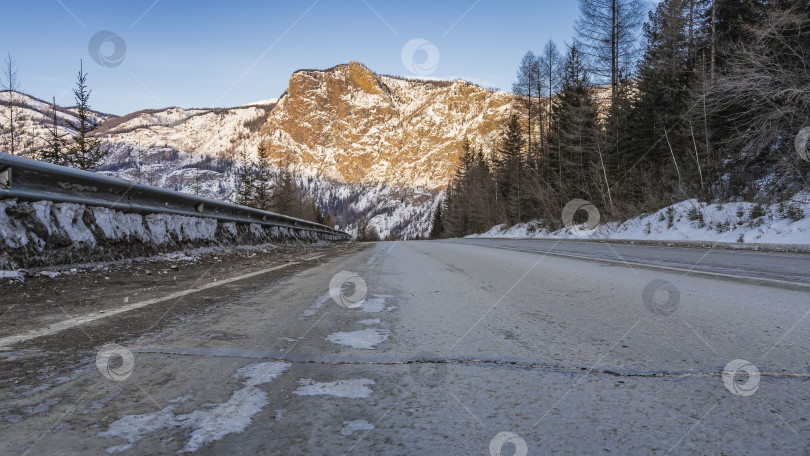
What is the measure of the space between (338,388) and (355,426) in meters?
0.31

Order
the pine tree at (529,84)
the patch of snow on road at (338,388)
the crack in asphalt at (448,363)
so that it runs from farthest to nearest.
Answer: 1. the pine tree at (529,84)
2. the crack in asphalt at (448,363)
3. the patch of snow on road at (338,388)

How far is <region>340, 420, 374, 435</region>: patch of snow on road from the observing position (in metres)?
1.16

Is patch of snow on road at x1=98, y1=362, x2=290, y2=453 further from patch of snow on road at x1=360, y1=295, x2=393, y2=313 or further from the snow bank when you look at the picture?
the snow bank

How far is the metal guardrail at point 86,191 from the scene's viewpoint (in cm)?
394

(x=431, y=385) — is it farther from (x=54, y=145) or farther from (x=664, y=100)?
(x=54, y=145)

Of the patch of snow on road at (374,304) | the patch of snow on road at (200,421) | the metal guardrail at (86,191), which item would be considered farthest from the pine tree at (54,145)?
the patch of snow on road at (200,421)

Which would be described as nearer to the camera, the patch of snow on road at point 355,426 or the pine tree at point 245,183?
the patch of snow on road at point 355,426

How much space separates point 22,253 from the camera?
156 inches

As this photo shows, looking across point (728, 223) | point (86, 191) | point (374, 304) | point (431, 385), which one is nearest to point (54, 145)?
point (86, 191)

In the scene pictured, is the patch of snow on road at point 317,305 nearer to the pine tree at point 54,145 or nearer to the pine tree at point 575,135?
the pine tree at point 575,135

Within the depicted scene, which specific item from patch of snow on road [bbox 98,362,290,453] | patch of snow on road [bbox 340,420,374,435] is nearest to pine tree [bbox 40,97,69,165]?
patch of snow on road [bbox 98,362,290,453]

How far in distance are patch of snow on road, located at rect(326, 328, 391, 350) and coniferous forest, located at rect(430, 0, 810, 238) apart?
14.2m

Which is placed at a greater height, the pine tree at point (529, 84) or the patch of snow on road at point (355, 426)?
the pine tree at point (529, 84)

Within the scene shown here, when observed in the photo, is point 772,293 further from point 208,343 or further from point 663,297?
point 208,343
